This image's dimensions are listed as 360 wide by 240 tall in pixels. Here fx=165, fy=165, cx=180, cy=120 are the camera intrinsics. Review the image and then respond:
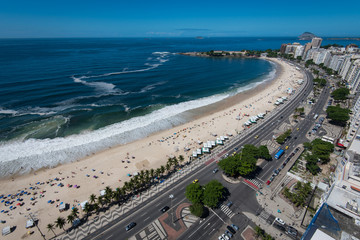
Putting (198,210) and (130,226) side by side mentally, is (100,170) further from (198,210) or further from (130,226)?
(198,210)

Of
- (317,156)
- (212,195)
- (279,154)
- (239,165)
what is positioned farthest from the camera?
(279,154)

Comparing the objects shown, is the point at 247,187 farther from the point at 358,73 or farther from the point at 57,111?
the point at 358,73

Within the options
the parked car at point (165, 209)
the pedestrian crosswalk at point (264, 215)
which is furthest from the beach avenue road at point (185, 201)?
the pedestrian crosswalk at point (264, 215)

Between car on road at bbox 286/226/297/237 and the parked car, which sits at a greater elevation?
the parked car

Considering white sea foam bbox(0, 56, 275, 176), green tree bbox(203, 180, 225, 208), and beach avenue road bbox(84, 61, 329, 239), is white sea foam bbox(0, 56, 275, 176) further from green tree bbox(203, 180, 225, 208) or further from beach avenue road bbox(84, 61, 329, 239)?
green tree bbox(203, 180, 225, 208)

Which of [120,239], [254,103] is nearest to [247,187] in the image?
[120,239]

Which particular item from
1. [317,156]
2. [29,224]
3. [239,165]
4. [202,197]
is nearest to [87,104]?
[29,224]

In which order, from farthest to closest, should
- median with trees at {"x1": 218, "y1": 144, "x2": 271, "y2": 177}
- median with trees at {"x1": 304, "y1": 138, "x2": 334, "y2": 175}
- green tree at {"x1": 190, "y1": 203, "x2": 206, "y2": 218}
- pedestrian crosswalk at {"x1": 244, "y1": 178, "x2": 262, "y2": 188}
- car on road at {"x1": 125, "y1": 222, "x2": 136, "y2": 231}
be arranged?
median with trees at {"x1": 304, "y1": 138, "x2": 334, "y2": 175}, median with trees at {"x1": 218, "y1": 144, "x2": 271, "y2": 177}, pedestrian crosswalk at {"x1": 244, "y1": 178, "x2": 262, "y2": 188}, green tree at {"x1": 190, "y1": 203, "x2": 206, "y2": 218}, car on road at {"x1": 125, "y1": 222, "x2": 136, "y2": 231}

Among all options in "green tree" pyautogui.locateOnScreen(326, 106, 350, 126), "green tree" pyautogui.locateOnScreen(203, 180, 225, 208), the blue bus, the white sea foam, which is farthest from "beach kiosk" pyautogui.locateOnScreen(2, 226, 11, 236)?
"green tree" pyautogui.locateOnScreen(326, 106, 350, 126)
